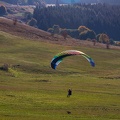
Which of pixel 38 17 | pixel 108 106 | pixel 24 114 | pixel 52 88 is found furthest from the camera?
pixel 38 17

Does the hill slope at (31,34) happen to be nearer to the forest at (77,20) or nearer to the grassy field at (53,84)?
the grassy field at (53,84)

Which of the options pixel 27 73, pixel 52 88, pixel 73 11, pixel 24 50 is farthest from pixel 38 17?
pixel 52 88

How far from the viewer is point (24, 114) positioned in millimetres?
32031

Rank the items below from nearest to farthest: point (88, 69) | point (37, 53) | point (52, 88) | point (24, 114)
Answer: point (24, 114) < point (52, 88) < point (88, 69) < point (37, 53)

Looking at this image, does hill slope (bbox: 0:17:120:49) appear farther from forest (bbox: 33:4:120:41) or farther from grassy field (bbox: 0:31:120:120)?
forest (bbox: 33:4:120:41)

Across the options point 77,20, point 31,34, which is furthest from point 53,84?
point 77,20

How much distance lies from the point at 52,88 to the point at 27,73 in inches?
605

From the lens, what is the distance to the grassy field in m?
34.2

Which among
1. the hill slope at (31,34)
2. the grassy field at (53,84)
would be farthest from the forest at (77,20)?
the grassy field at (53,84)

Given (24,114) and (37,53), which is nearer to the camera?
(24,114)

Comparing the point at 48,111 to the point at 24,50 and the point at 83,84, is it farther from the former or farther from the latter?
the point at 24,50

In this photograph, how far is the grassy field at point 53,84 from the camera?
1347 inches

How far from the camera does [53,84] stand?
53719mm

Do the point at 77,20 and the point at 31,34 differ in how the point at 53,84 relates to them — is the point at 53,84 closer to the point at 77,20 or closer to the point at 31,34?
the point at 31,34
